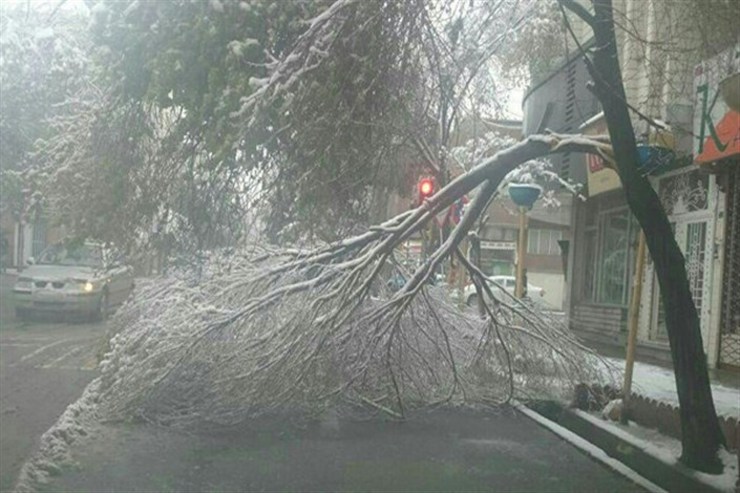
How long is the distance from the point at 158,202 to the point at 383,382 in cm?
325

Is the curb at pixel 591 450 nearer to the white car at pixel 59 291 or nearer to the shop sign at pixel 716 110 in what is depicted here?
the shop sign at pixel 716 110

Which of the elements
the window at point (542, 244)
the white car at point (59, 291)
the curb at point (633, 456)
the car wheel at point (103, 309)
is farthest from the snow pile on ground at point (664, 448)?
the window at point (542, 244)

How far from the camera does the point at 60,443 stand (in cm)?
765

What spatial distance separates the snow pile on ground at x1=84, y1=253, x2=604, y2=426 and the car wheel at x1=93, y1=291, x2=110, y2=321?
10.1 meters

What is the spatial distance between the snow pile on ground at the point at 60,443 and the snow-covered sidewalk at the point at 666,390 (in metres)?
5.47

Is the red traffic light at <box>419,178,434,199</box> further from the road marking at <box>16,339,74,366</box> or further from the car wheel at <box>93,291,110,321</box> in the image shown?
the car wheel at <box>93,291,110,321</box>

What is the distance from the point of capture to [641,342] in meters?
16.5

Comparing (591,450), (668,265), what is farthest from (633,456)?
(668,265)

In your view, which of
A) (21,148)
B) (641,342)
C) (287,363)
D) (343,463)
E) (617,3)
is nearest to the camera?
(343,463)

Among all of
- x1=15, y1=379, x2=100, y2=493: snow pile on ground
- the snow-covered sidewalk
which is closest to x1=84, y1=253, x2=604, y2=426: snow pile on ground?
x1=15, y1=379, x2=100, y2=493: snow pile on ground

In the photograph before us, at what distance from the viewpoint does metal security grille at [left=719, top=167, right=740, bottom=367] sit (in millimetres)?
13266

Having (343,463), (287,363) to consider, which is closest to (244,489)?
(343,463)

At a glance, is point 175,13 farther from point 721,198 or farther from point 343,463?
point 721,198

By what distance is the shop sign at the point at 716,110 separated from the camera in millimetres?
7574
